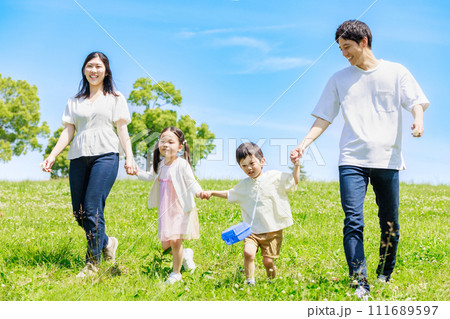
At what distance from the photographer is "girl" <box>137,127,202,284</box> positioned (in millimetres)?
5730

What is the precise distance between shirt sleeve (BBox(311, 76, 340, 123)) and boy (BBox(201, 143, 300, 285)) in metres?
0.78

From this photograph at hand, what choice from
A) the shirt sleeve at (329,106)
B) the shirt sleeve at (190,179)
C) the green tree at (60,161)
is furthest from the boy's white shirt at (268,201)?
the green tree at (60,161)

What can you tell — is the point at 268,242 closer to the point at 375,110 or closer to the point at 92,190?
the point at 375,110

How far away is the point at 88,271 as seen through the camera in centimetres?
582

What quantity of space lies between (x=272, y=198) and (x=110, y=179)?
80.6 inches

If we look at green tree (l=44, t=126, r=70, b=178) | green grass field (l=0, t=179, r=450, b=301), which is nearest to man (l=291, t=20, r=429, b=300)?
green grass field (l=0, t=179, r=450, b=301)

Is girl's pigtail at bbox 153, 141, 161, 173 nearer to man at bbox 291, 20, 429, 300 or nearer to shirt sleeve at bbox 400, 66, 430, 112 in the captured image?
man at bbox 291, 20, 429, 300

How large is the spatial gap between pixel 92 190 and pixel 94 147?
21.0 inches

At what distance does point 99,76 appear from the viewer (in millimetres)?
6188

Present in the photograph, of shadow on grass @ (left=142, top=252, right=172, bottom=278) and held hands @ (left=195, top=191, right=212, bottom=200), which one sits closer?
held hands @ (left=195, top=191, right=212, bottom=200)

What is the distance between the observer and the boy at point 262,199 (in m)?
5.53

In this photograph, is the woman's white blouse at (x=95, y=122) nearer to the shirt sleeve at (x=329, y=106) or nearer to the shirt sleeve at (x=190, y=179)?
the shirt sleeve at (x=190, y=179)

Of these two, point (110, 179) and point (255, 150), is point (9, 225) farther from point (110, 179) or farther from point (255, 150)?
point (255, 150)

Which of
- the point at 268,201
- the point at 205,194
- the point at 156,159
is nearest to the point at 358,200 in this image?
the point at 268,201
